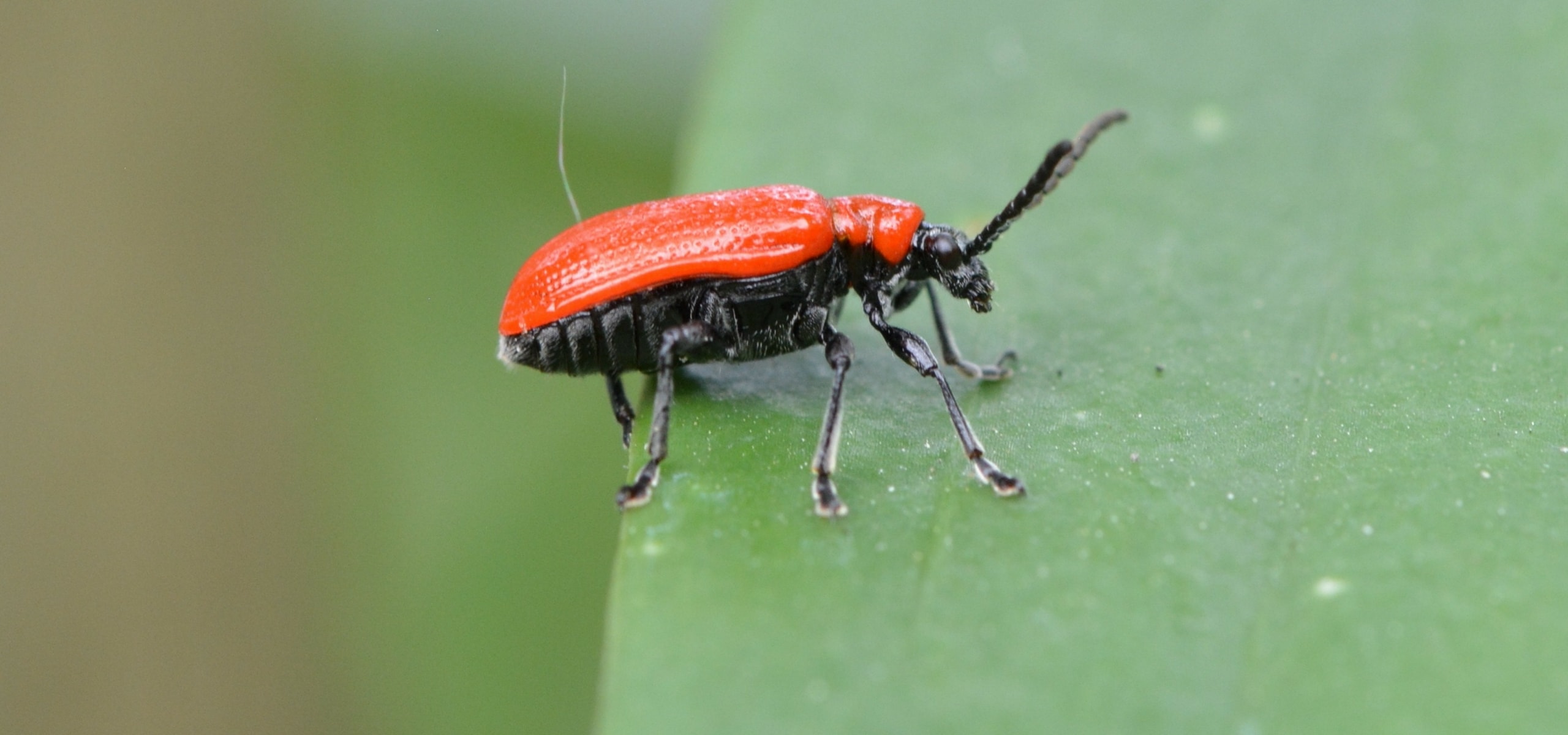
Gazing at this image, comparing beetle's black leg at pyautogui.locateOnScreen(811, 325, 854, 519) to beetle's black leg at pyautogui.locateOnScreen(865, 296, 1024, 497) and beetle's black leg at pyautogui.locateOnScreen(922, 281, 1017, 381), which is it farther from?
beetle's black leg at pyautogui.locateOnScreen(922, 281, 1017, 381)

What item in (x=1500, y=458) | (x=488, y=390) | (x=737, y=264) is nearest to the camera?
(x=1500, y=458)

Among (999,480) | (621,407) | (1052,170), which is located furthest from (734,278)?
(999,480)

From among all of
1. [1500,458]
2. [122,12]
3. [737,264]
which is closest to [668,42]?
[737,264]

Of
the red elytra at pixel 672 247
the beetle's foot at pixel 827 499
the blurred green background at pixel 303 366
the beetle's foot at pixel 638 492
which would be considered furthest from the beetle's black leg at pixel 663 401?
the blurred green background at pixel 303 366

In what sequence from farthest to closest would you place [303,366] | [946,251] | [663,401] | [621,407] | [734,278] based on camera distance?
1. [303,366]
2. [621,407]
3. [946,251]
4. [734,278]
5. [663,401]

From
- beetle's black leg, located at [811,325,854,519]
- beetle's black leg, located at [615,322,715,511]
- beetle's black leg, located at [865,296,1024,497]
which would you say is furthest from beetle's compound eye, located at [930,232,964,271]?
beetle's black leg, located at [615,322,715,511]

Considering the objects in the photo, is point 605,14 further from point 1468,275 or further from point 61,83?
point 1468,275

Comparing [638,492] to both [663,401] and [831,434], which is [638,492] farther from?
[831,434]
